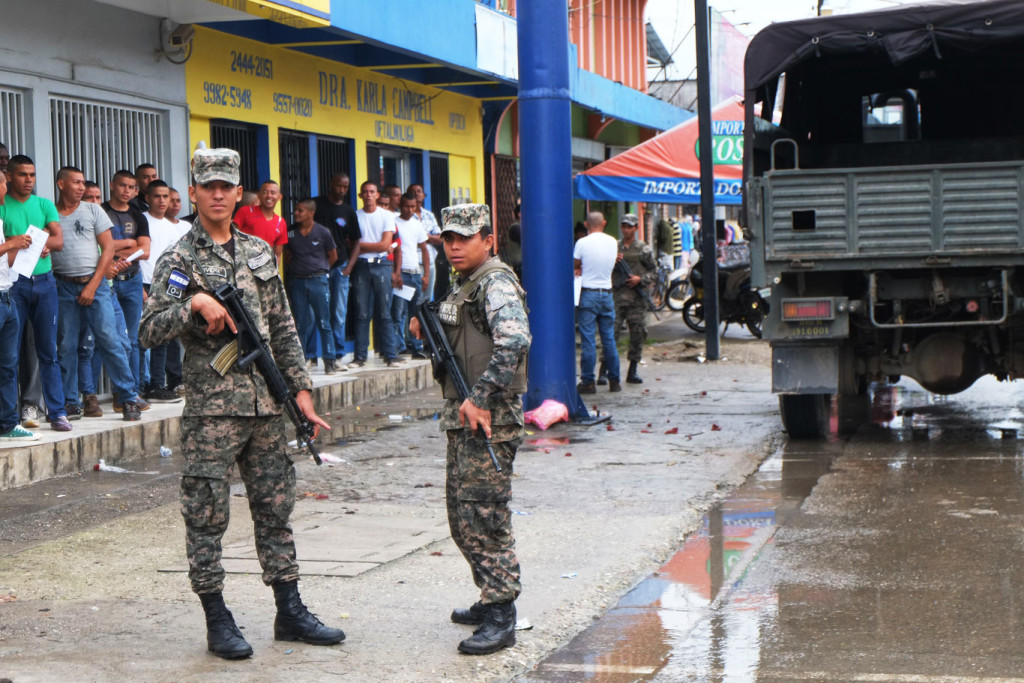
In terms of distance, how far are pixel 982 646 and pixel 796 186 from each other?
5114 millimetres

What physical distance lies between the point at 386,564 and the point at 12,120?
562 centimetres

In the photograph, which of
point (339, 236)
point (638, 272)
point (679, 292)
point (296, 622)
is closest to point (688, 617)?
point (296, 622)

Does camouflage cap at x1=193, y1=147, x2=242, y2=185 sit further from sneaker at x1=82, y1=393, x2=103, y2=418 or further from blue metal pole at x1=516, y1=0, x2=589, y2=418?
blue metal pole at x1=516, y1=0, x2=589, y2=418

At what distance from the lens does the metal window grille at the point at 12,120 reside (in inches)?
398

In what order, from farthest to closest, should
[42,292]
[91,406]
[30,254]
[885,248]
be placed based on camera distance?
[91,406] < [885,248] < [42,292] < [30,254]

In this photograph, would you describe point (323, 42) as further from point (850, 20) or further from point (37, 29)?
point (850, 20)

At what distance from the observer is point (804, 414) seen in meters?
10.3

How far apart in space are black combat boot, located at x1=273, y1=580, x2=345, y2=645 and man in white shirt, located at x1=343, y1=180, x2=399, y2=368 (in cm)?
845

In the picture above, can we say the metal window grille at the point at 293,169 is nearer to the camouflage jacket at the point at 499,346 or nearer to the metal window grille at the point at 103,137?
the metal window grille at the point at 103,137

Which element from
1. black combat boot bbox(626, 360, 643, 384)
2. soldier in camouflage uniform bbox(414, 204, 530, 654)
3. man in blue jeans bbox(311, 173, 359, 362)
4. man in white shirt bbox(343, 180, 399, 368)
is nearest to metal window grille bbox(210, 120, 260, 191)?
man in blue jeans bbox(311, 173, 359, 362)

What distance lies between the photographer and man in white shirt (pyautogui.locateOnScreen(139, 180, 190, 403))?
10516 mm

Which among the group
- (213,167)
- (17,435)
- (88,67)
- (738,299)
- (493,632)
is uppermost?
(88,67)

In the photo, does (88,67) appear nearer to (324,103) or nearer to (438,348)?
(324,103)

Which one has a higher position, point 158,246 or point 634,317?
point 158,246
